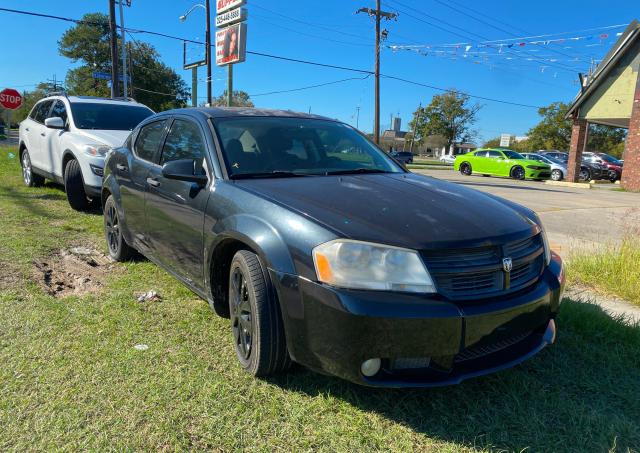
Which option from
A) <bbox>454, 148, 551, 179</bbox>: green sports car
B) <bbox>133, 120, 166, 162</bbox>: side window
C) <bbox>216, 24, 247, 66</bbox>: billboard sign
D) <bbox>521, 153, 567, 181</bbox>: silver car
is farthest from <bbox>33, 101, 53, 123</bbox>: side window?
<bbox>521, 153, 567, 181</bbox>: silver car

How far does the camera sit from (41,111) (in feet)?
29.2

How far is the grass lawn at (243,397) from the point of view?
223 centimetres

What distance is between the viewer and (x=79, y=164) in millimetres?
Result: 6797

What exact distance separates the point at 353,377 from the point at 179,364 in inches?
47.8

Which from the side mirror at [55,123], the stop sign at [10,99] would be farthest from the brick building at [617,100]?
the stop sign at [10,99]

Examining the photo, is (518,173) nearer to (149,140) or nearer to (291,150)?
(149,140)

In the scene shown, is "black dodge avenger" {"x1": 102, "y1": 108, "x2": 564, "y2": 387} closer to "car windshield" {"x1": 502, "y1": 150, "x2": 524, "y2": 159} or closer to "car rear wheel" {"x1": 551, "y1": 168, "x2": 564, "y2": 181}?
"car windshield" {"x1": 502, "y1": 150, "x2": 524, "y2": 159}

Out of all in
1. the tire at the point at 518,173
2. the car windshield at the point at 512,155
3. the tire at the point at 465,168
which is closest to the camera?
the tire at the point at 518,173

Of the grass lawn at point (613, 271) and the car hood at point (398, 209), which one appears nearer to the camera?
the car hood at point (398, 209)

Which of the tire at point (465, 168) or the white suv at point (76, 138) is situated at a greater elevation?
the white suv at point (76, 138)

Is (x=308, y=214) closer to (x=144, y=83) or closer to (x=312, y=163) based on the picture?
(x=312, y=163)

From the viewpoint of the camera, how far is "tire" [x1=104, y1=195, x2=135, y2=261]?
Result: 4.71 meters

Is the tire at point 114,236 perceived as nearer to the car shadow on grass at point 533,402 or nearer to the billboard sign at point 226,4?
the car shadow on grass at point 533,402

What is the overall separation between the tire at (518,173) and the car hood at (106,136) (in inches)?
841
